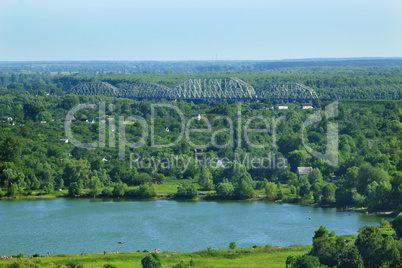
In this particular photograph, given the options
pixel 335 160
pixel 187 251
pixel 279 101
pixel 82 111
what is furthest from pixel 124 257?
pixel 279 101

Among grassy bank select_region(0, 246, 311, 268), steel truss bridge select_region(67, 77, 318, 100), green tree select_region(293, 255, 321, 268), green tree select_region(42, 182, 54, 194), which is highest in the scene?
steel truss bridge select_region(67, 77, 318, 100)

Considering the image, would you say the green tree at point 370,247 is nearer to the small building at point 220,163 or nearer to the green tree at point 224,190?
the green tree at point 224,190

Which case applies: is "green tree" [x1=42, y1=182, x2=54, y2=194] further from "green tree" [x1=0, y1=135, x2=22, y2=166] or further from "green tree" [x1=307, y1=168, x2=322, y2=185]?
"green tree" [x1=307, y1=168, x2=322, y2=185]

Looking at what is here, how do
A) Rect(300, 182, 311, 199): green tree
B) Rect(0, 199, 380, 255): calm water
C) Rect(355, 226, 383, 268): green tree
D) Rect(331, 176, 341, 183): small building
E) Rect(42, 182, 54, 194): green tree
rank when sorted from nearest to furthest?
Rect(355, 226, 383, 268): green tree, Rect(0, 199, 380, 255): calm water, Rect(300, 182, 311, 199): green tree, Rect(42, 182, 54, 194): green tree, Rect(331, 176, 341, 183): small building

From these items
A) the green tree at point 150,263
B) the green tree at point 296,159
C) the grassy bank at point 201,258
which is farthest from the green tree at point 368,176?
the green tree at point 150,263

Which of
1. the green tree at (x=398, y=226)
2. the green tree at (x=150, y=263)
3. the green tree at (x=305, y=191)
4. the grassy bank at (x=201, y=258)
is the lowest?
the grassy bank at (x=201, y=258)

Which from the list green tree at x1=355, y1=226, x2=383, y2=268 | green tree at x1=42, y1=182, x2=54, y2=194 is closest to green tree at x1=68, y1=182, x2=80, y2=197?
green tree at x1=42, y1=182, x2=54, y2=194

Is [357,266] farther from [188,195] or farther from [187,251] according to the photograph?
[188,195]
